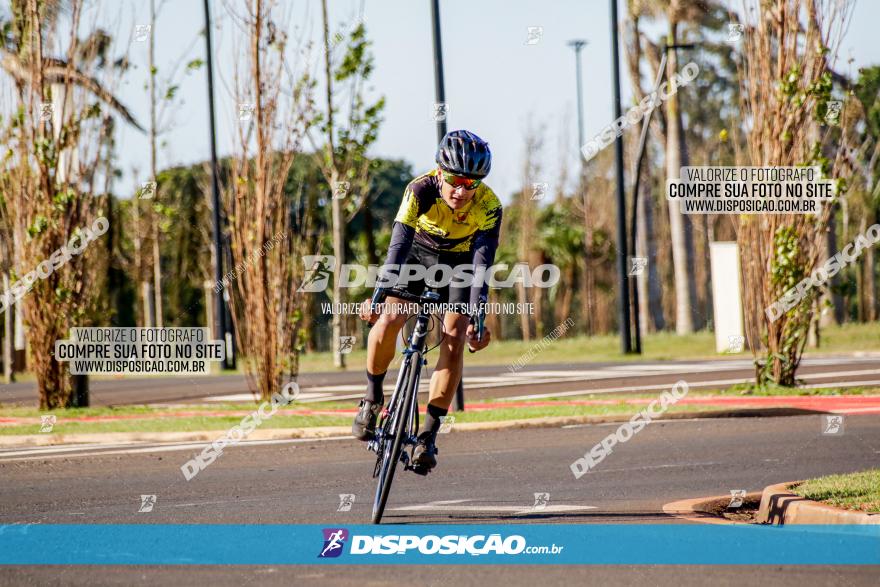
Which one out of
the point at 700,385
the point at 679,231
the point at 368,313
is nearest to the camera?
the point at 368,313

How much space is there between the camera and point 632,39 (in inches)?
1516

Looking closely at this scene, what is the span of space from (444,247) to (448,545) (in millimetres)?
2279

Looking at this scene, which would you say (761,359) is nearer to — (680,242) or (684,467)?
(684,467)

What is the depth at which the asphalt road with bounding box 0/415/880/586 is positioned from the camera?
613 centimetres

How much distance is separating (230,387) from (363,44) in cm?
890

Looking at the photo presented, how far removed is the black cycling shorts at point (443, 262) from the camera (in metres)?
7.87

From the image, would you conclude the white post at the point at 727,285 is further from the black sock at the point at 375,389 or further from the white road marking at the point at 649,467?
the black sock at the point at 375,389

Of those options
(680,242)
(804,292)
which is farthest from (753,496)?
(680,242)

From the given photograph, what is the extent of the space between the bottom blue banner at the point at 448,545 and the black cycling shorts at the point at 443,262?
142cm

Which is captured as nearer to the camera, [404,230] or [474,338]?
[474,338]

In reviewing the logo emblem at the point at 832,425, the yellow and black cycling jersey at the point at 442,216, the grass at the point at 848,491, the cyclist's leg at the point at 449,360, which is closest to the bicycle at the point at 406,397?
the cyclist's leg at the point at 449,360

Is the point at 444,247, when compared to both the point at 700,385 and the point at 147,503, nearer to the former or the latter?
the point at 147,503

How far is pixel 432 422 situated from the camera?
8117 mm

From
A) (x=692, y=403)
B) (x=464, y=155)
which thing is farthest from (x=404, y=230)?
(x=692, y=403)
